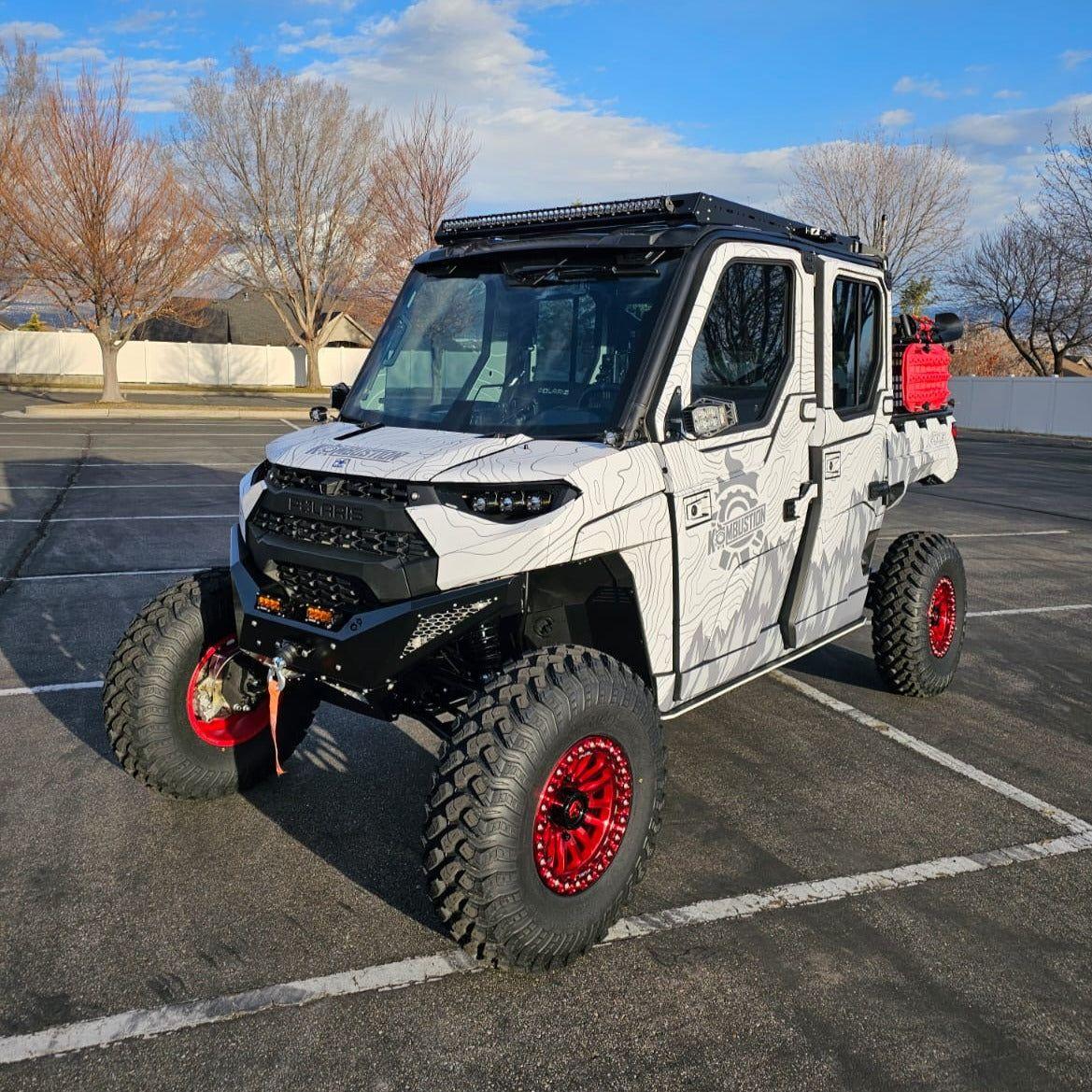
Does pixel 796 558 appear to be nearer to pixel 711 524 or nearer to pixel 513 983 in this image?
pixel 711 524

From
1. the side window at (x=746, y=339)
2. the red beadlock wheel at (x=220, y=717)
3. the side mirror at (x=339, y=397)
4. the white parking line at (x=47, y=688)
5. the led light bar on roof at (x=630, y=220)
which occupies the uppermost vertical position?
the led light bar on roof at (x=630, y=220)

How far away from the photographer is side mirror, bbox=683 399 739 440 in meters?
3.78

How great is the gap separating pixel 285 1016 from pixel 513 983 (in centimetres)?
71

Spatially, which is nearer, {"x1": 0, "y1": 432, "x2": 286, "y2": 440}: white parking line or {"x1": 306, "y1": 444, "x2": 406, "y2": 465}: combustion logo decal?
{"x1": 306, "y1": 444, "x2": 406, "y2": 465}: combustion logo decal

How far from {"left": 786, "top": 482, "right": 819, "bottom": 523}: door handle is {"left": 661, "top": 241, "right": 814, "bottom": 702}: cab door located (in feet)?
0.04

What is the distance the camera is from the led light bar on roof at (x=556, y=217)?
4355 mm

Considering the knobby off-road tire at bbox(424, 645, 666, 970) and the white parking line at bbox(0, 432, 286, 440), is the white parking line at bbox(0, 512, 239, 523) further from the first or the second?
the white parking line at bbox(0, 432, 286, 440)

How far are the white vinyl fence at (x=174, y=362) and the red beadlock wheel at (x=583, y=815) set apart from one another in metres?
47.8

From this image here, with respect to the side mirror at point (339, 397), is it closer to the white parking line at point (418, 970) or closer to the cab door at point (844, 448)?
the cab door at point (844, 448)

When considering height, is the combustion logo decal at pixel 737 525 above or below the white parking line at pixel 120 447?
above

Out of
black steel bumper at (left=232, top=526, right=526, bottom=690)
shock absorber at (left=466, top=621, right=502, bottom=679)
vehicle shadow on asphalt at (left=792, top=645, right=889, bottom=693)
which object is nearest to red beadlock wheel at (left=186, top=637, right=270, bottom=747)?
black steel bumper at (left=232, top=526, right=526, bottom=690)

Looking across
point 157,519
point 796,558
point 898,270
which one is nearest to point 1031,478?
Result: point 157,519

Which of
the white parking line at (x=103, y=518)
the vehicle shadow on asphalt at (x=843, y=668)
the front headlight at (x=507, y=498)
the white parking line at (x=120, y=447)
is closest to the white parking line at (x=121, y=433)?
the white parking line at (x=120, y=447)

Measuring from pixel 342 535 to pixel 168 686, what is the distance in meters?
1.16
